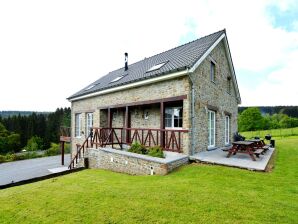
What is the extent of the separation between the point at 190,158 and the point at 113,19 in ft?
33.3

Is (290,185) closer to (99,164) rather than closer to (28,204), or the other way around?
(28,204)

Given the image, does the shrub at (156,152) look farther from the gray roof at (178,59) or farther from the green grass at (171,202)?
the gray roof at (178,59)

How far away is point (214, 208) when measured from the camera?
13.3ft

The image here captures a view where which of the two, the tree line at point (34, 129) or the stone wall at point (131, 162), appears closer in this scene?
the stone wall at point (131, 162)

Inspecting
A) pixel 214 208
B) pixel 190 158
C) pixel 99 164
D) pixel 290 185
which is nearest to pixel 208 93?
pixel 190 158

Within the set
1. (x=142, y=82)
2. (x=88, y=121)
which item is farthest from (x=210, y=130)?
(x=88, y=121)

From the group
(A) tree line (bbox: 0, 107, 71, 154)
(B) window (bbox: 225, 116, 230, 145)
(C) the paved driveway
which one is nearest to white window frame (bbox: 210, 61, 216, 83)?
(B) window (bbox: 225, 116, 230, 145)

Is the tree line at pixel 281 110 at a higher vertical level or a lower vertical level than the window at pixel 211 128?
higher

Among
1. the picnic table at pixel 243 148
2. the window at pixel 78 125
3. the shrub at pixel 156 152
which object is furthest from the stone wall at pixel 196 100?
the picnic table at pixel 243 148

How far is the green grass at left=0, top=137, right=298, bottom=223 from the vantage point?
149 inches

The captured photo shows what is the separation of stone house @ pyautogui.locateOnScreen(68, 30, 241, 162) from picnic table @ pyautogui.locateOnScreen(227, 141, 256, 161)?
5.16ft

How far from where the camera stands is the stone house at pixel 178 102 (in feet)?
30.0

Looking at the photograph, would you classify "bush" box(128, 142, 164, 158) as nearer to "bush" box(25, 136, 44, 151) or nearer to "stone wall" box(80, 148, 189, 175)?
"stone wall" box(80, 148, 189, 175)

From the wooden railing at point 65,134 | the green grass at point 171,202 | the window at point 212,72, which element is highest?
the window at point 212,72
